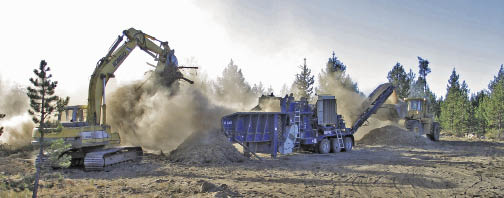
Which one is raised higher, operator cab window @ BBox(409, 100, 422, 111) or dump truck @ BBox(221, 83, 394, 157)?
operator cab window @ BBox(409, 100, 422, 111)

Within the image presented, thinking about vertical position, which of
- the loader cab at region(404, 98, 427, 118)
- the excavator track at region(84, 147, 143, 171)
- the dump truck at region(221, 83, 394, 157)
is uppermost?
the loader cab at region(404, 98, 427, 118)

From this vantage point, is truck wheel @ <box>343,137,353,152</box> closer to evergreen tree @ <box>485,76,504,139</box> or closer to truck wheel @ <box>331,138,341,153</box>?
truck wheel @ <box>331,138,341,153</box>

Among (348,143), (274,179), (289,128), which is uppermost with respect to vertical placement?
(289,128)

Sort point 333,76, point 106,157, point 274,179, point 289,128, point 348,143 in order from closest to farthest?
point 274,179
point 106,157
point 289,128
point 348,143
point 333,76

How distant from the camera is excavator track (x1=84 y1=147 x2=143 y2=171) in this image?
12633 mm

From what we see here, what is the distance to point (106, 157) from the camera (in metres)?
13.1

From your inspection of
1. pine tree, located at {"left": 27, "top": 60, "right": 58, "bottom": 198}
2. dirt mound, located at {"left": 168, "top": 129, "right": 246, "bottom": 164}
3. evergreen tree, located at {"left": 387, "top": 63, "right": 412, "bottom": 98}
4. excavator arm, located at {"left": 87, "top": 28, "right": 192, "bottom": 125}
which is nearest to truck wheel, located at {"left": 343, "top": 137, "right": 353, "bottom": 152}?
dirt mound, located at {"left": 168, "top": 129, "right": 246, "bottom": 164}

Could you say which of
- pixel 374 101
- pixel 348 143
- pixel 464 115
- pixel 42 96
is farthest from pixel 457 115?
pixel 42 96

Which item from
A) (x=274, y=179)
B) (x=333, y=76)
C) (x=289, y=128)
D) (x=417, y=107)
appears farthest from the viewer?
(x=333, y=76)

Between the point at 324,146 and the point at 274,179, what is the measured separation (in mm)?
9688

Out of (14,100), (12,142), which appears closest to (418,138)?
(12,142)

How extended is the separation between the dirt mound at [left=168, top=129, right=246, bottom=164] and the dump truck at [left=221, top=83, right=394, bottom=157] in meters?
0.59

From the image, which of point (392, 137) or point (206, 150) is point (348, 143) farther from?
point (206, 150)

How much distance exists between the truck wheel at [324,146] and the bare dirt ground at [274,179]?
4085 mm
